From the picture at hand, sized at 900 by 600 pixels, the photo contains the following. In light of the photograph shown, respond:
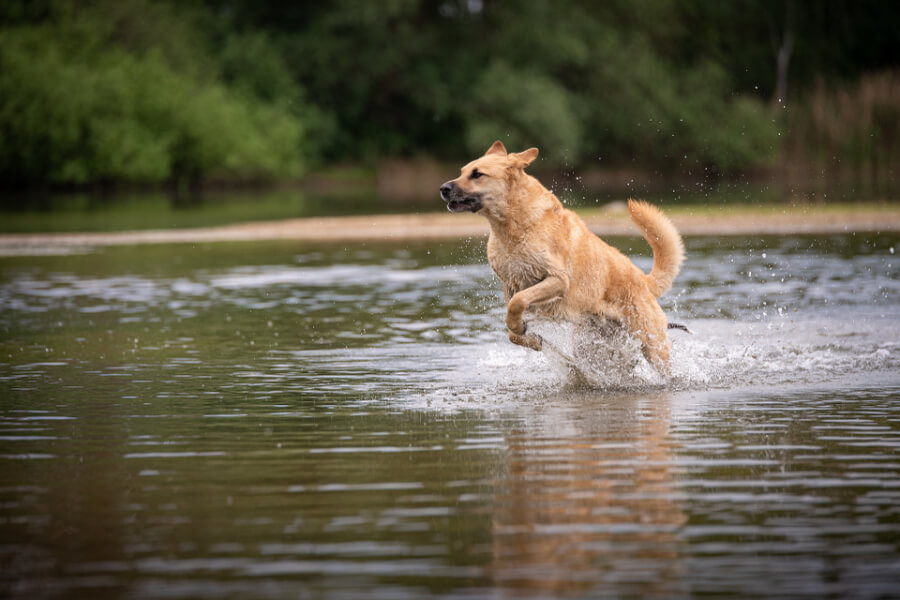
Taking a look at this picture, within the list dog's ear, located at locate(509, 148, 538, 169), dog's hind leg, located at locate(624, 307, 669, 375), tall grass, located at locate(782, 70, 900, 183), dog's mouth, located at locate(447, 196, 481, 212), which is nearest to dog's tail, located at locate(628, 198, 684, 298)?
dog's hind leg, located at locate(624, 307, 669, 375)

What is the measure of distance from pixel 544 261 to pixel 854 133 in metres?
27.8

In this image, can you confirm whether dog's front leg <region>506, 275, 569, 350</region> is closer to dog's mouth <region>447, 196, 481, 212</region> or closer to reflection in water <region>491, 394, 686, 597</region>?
dog's mouth <region>447, 196, 481, 212</region>

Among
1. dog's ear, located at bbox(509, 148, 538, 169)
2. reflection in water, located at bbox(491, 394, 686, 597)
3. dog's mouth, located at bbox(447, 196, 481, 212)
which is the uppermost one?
dog's ear, located at bbox(509, 148, 538, 169)

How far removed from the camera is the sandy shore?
2469cm

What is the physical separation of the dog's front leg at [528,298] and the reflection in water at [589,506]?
0.90m

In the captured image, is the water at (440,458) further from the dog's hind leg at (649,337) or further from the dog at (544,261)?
the dog at (544,261)

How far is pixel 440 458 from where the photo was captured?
20.9 ft

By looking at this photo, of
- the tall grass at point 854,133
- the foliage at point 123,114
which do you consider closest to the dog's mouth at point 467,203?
the tall grass at point 854,133

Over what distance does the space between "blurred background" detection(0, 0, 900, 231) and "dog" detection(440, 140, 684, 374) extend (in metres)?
31.3

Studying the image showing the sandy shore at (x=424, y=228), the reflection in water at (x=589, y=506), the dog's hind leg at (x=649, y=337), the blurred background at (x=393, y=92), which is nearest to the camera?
the reflection in water at (x=589, y=506)

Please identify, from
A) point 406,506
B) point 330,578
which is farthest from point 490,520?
point 330,578

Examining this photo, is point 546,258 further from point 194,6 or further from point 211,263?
point 194,6

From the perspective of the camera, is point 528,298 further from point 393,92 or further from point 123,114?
point 393,92

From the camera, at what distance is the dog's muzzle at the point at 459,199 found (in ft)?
27.1
